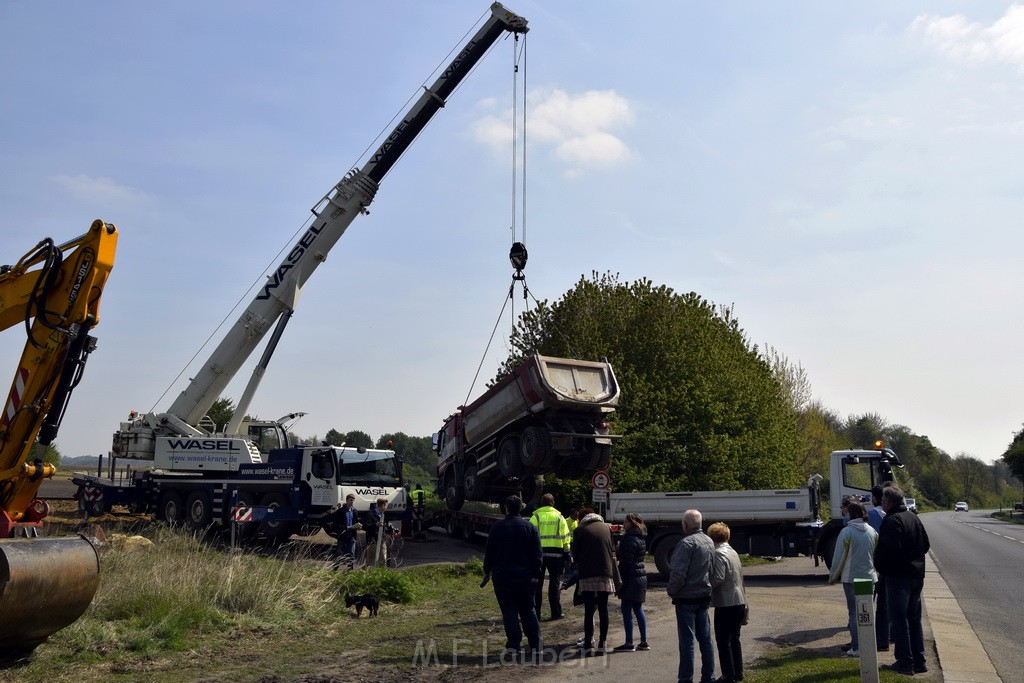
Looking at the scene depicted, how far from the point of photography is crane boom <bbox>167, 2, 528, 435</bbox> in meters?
21.5

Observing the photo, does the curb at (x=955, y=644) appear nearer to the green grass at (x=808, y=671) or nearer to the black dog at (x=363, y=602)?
the green grass at (x=808, y=671)

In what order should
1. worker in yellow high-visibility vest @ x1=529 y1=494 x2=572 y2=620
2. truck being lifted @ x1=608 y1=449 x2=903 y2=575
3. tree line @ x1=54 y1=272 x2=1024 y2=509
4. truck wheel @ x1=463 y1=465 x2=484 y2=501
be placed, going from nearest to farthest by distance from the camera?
worker in yellow high-visibility vest @ x1=529 y1=494 x2=572 y2=620 → truck being lifted @ x1=608 y1=449 x2=903 y2=575 → truck wheel @ x1=463 y1=465 x2=484 y2=501 → tree line @ x1=54 y1=272 x2=1024 y2=509

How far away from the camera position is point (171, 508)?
21875 mm

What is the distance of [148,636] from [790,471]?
1017 inches

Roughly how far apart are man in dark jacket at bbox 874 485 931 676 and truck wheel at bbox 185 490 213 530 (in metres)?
16.6

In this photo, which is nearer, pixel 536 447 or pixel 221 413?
pixel 536 447

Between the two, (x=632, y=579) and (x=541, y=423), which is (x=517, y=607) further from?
(x=541, y=423)

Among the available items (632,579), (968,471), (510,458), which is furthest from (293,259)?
(968,471)

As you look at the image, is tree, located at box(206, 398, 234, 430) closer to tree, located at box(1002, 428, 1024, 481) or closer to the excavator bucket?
the excavator bucket

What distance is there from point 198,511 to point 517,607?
14.6m

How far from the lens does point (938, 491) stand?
349 ft

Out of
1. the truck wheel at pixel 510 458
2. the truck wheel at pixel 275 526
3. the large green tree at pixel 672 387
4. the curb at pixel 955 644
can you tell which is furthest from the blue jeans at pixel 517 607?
the large green tree at pixel 672 387

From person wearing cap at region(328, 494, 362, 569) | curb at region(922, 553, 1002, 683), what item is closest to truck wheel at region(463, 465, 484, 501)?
person wearing cap at region(328, 494, 362, 569)

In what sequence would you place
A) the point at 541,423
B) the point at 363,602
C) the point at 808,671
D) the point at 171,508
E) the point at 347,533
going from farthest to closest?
the point at 171,508 < the point at 541,423 < the point at 347,533 < the point at 363,602 < the point at 808,671
